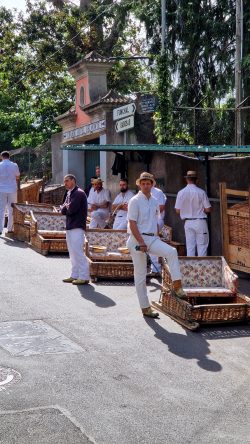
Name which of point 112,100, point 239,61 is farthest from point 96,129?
point 239,61

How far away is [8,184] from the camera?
17875 millimetres

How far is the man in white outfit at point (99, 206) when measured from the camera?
17234 mm

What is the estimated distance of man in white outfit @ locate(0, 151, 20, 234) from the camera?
1775 cm

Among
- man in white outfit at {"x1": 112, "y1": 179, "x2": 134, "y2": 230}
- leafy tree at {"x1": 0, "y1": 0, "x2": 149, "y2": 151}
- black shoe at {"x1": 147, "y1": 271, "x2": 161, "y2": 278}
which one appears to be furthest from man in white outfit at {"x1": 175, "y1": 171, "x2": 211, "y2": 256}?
leafy tree at {"x1": 0, "y1": 0, "x2": 149, "y2": 151}

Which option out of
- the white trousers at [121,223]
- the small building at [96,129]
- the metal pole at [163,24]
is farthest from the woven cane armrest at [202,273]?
the metal pole at [163,24]

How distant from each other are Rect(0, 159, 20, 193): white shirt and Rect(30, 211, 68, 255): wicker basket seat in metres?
1.23

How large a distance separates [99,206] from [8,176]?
2296 millimetres

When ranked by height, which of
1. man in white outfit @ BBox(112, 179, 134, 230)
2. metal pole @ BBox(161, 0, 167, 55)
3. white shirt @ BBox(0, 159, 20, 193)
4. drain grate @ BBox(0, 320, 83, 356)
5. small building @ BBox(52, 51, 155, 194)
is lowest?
drain grate @ BBox(0, 320, 83, 356)

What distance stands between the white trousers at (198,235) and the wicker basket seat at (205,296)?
246cm

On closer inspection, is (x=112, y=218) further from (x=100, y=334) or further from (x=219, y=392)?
(x=219, y=392)

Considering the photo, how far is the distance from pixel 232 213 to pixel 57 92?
25905 mm

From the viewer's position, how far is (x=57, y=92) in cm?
3700

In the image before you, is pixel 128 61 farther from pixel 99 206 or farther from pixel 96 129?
pixel 99 206

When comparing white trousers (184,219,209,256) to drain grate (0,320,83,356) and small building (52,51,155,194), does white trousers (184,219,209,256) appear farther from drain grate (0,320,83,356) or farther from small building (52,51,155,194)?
small building (52,51,155,194)
